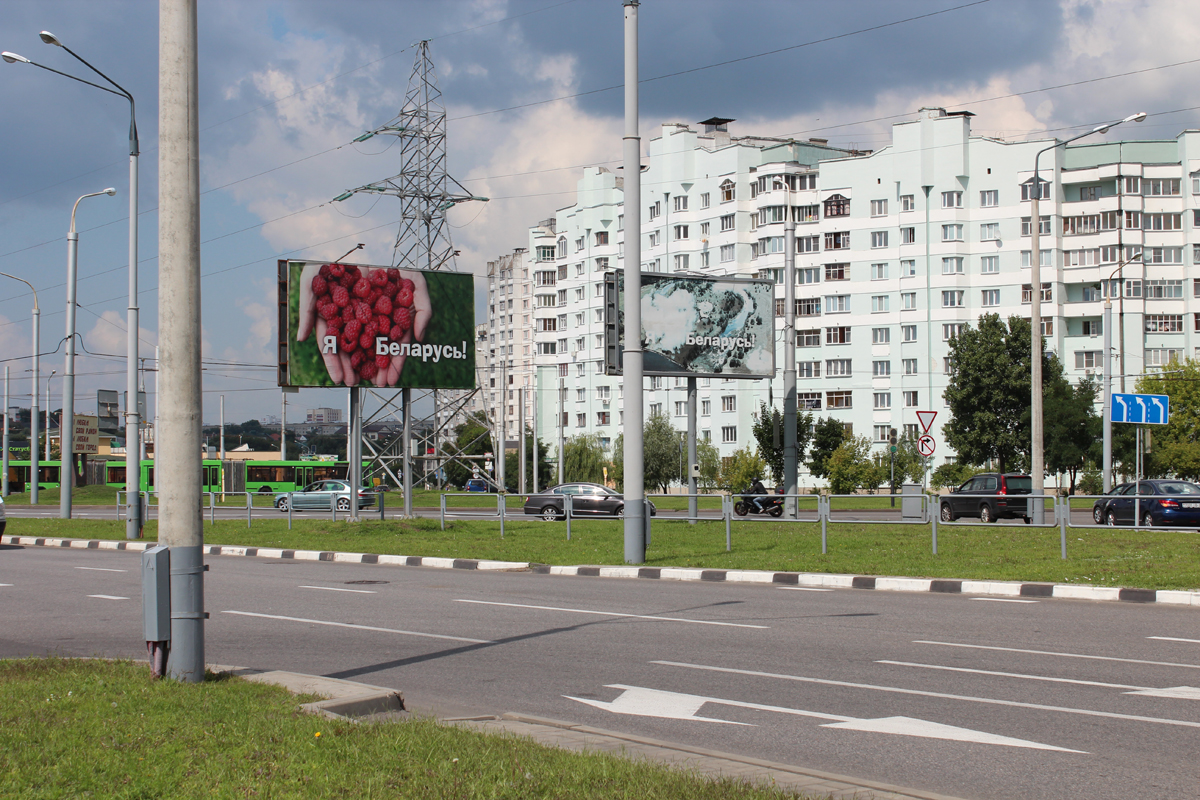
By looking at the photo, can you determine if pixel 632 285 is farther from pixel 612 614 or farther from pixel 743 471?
pixel 743 471

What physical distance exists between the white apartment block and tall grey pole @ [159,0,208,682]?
73279 mm

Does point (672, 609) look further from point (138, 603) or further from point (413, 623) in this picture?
point (138, 603)

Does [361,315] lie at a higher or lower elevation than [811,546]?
higher

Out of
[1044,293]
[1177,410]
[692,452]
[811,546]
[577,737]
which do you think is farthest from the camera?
[1044,293]

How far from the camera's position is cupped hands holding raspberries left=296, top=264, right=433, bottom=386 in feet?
97.0

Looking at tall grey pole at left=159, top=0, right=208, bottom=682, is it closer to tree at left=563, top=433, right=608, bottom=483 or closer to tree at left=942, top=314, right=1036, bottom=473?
tree at left=942, top=314, right=1036, bottom=473

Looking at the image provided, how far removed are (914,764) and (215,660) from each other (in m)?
6.05

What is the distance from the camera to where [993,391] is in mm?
66375

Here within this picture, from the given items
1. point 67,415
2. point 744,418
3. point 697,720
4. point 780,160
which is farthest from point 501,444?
point 697,720

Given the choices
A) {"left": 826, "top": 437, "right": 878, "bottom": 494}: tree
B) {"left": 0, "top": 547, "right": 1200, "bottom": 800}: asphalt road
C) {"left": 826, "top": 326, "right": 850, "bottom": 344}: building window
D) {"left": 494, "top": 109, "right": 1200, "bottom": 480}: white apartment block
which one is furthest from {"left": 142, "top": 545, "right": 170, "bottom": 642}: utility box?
{"left": 826, "top": 326, "right": 850, "bottom": 344}: building window

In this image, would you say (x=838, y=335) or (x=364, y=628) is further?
(x=838, y=335)

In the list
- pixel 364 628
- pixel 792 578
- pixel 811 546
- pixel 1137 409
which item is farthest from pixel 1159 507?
pixel 364 628

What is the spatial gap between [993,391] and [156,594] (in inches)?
2551

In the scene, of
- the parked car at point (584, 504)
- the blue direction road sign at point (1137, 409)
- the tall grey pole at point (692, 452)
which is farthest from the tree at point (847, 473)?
the tall grey pole at point (692, 452)
